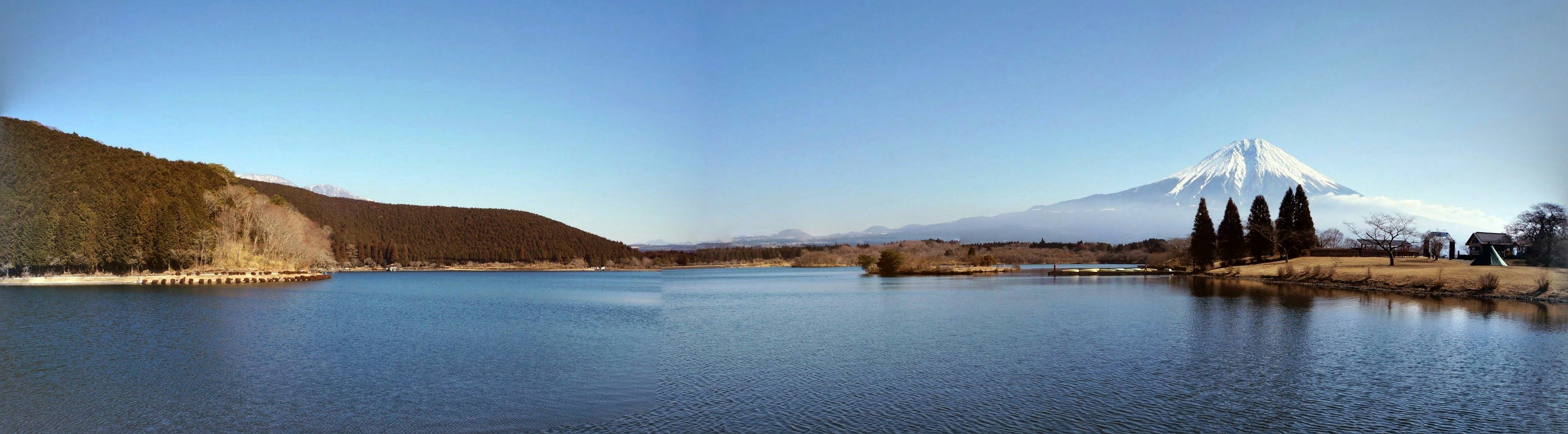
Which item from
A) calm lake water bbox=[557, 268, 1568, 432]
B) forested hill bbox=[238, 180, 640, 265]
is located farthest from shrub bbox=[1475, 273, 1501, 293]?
forested hill bbox=[238, 180, 640, 265]

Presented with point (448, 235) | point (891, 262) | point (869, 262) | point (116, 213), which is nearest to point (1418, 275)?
point (891, 262)

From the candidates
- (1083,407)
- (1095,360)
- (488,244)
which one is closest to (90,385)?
(1083,407)

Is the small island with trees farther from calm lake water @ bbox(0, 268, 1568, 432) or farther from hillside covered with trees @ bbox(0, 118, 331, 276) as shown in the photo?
hillside covered with trees @ bbox(0, 118, 331, 276)

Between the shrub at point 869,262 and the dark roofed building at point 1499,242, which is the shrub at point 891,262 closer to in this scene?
the shrub at point 869,262

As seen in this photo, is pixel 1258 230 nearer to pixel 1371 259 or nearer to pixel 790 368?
pixel 1371 259

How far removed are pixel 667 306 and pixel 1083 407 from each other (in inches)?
749

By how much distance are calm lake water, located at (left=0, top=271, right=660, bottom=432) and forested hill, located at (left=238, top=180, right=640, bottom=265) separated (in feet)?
275

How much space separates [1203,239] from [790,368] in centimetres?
5297

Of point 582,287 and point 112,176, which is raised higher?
point 112,176

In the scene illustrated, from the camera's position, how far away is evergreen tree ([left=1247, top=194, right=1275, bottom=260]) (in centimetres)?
5544

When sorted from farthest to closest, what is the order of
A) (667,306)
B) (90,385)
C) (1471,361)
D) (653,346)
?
(667,306)
(653,346)
(1471,361)
(90,385)

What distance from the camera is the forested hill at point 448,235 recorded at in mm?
108562

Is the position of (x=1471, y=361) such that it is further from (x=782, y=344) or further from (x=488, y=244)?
(x=488, y=244)

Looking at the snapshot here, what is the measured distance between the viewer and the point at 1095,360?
13734 millimetres
